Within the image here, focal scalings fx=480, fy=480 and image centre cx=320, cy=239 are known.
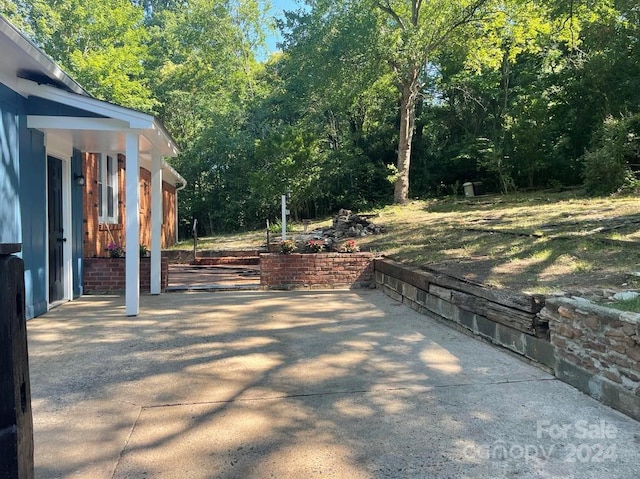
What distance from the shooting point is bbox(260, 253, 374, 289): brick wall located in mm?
8859

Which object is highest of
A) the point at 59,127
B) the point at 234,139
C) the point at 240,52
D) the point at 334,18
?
the point at 240,52

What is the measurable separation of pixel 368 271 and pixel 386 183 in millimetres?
13485

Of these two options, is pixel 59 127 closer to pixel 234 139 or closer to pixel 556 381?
pixel 556 381

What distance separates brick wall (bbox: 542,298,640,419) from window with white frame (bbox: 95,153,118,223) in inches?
334

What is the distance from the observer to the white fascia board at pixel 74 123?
604cm

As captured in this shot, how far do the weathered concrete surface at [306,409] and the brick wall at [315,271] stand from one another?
3206 millimetres

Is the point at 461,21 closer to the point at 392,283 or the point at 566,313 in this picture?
the point at 392,283

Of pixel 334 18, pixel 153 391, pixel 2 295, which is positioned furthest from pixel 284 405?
pixel 334 18

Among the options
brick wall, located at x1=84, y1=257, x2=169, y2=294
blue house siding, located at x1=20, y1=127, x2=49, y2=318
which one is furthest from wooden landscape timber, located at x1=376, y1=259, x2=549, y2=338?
blue house siding, located at x1=20, y1=127, x2=49, y2=318

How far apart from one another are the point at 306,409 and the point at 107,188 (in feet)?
26.9

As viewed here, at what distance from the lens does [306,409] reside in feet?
10.8

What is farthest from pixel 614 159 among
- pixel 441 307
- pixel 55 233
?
pixel 55 233

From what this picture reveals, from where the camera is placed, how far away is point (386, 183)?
21.9 m

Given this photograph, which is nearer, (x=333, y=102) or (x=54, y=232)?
(x=54, y=232)
